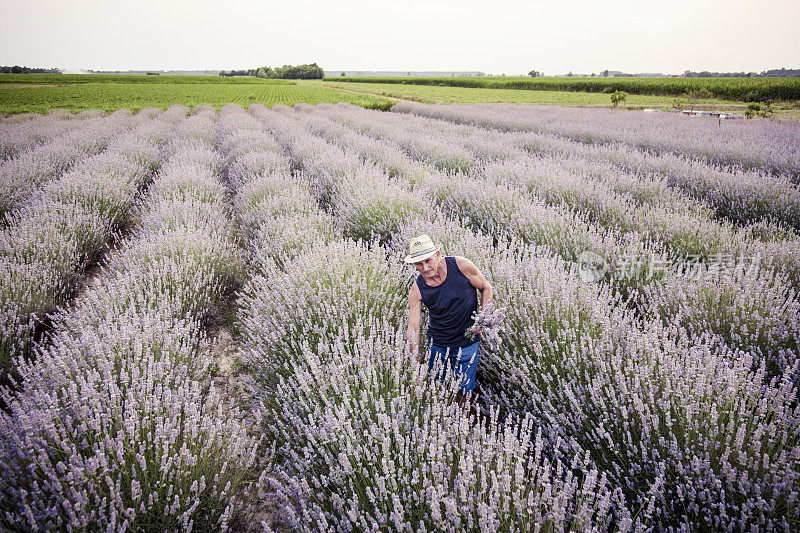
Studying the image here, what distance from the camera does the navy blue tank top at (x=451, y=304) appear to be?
7.43 feet

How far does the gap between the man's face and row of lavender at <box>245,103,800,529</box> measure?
0.69m

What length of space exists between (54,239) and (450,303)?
4.29 m

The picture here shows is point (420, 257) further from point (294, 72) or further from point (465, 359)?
point (294, 72)

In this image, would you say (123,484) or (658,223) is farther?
(658,223)

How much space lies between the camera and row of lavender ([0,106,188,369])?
9.69 ft

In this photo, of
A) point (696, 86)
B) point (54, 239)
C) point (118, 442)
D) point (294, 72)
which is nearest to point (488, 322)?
point (118, 442)

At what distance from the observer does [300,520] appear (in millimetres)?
1506

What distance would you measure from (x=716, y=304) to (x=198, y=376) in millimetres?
3539

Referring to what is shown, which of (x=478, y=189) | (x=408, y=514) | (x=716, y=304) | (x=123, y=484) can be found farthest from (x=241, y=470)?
(x=478, y=189)

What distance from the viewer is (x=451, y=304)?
2271 mm

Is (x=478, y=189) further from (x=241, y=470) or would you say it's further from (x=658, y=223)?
(x=241, y=470)

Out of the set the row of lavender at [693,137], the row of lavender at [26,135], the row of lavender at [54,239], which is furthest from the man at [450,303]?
the row of lavender at [26,135]

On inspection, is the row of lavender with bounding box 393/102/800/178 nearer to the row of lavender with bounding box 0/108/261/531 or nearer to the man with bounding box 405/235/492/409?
the man with bounding box 405/235/492/409

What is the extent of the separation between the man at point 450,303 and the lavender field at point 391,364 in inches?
6.9
